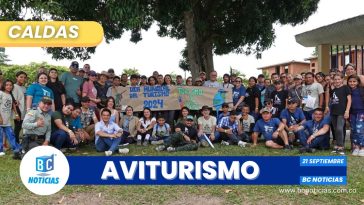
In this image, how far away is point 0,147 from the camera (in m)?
6.97

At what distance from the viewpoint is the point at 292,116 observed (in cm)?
799

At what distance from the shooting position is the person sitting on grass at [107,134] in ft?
23.4

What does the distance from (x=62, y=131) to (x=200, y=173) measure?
10.4ft

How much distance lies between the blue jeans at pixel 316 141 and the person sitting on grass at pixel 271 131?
29 cm

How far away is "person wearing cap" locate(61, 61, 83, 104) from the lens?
7.81 metres

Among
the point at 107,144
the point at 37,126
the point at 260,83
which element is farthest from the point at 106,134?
the point at 260,83

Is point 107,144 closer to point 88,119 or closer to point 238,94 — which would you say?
point 88,119

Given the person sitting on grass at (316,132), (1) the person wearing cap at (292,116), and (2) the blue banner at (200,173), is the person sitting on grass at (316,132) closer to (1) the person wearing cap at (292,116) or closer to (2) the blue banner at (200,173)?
(1) the person wearing cap at (292,116)

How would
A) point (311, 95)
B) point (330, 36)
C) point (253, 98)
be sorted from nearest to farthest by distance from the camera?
point (311, 95)
point (253, 98)
point (330, 36)

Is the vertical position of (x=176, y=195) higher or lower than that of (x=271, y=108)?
lower

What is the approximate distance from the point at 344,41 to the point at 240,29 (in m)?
3.58

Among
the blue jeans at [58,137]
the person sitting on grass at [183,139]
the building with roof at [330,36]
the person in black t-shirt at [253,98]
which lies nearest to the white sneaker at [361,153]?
the person in black t-shirt at [253,98]

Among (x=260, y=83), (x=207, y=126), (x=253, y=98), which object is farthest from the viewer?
(x=260, y=83)

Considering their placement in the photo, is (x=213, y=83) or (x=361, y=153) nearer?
(x=361, y=153)
